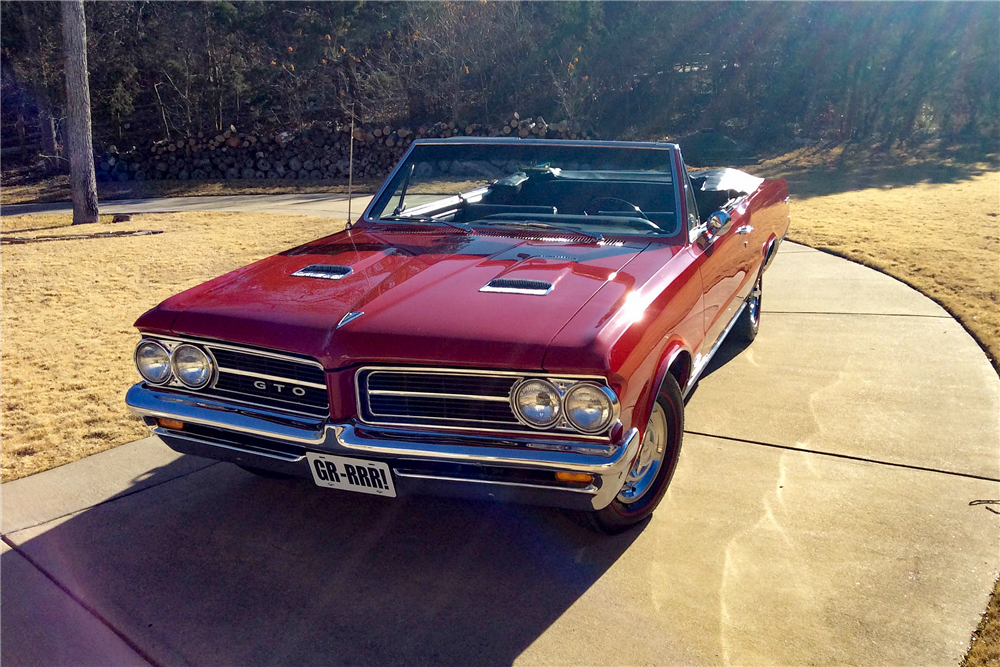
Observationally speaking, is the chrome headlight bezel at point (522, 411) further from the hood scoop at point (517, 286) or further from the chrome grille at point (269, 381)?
the chrome grille at point (269, 381)

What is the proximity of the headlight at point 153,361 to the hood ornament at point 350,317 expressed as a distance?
795 millimetres

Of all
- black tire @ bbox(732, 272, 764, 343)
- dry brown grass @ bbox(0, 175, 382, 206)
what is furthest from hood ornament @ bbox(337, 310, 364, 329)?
dry brown grass @ bbox(0, 175, 382, 206)

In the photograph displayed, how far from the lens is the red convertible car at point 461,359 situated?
2.76 m

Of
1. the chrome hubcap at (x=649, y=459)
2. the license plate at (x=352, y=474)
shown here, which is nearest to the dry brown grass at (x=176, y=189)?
the chrome hubcap at (x=649, y=459)

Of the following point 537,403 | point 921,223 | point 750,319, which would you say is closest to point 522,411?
point 537,403

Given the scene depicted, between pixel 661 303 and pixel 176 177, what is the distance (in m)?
19.9

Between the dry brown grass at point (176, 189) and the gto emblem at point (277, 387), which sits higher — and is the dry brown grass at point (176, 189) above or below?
below

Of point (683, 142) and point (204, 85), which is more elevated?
point (204, 85)

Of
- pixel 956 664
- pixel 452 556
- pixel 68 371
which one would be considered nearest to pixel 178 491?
pixel 452 556

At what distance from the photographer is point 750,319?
18.6ft

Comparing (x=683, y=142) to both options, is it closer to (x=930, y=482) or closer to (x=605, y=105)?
(x=605, y=105)

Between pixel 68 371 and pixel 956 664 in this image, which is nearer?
pixel 956 664

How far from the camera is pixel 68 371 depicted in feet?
17.7

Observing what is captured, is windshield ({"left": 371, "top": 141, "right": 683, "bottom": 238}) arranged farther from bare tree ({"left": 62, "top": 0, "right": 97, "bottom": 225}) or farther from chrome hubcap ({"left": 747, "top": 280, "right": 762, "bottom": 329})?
bare tree ({"left": 62, "top": 0, "right": 97, "bottom": 225})
